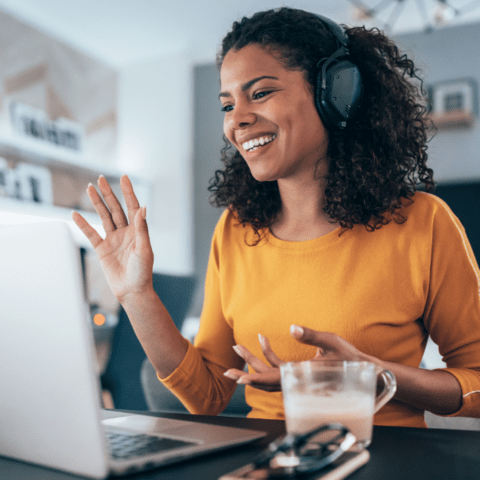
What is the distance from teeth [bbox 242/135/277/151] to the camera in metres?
0.97

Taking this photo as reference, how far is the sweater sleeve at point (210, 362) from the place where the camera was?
35.1 inches

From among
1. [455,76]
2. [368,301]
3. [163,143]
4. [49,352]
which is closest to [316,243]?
[368,301]

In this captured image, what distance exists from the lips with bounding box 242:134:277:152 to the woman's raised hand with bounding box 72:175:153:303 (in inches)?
10.6

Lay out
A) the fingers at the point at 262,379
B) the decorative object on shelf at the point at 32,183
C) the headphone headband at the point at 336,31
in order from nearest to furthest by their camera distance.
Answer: the fingers at the point at 262,379 → the headphone headband at the point at 336,31 → the decorative object on shelf at the point at 32,183

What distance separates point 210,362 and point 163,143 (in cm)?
336

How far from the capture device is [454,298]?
0.88m

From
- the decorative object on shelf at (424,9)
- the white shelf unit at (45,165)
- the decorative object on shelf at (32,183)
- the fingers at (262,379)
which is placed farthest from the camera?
the decorative object on shelf at (32,183)

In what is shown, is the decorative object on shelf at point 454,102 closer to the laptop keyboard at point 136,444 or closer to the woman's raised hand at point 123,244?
the woman's raised hand at point 123,244

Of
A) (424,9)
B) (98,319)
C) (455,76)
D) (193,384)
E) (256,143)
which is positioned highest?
(424,9)

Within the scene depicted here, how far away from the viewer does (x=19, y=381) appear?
0.45 metres

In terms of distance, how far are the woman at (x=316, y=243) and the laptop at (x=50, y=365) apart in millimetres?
352

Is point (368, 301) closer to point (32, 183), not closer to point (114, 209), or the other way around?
point (114, 209)

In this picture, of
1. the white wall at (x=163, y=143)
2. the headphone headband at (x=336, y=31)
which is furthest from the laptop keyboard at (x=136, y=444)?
the white wall at (x=163, y=143)

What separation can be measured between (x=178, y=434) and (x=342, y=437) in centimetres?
20
